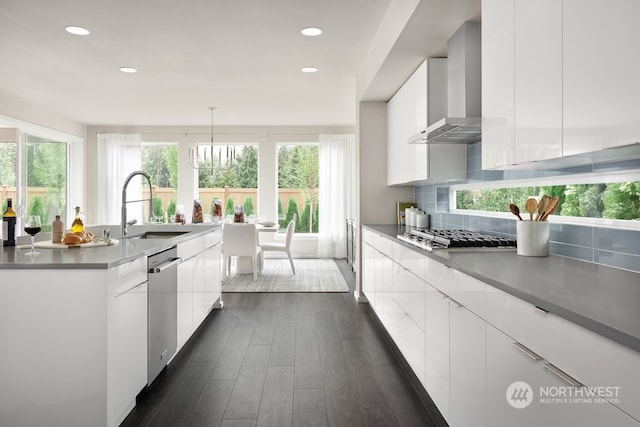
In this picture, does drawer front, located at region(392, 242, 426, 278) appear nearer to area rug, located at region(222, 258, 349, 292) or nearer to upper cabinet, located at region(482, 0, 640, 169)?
upper cabinet, located at region(482, 0, 640, 169)

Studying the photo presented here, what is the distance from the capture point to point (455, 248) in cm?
233

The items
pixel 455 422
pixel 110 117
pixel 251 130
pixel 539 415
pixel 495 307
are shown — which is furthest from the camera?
pixel 251 130

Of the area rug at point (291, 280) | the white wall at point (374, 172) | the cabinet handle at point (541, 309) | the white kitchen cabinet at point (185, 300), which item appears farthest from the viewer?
the area rug at point (291, 280)

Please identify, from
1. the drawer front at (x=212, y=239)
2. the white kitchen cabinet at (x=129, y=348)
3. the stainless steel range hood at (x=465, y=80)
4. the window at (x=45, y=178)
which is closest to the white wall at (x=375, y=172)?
the drawer front at (x=212, y=239)

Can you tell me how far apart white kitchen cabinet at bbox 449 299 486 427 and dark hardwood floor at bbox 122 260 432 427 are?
0.49m

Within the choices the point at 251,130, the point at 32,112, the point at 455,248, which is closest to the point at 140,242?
the point at 455,248

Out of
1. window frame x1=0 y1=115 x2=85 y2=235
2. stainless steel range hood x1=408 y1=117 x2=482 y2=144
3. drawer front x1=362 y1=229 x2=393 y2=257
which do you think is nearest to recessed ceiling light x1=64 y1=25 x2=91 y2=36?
stainless steel range hood x1=408 y1=117 x2=482 y2=144

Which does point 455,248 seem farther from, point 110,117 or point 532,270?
point 110,117

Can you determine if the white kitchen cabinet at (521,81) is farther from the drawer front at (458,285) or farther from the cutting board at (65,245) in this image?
the cutting board at (65,245)

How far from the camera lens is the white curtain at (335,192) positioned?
8.42 meters

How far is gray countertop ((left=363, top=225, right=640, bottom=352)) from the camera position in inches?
36.9

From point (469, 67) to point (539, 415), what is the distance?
221 cm

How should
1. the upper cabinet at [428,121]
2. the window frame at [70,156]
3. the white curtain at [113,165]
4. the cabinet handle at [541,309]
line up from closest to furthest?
the cabinet handle at [541,309] → the upper cabinet at [428,121] → the window frame at [70,156] → the white curtain at [113,165]

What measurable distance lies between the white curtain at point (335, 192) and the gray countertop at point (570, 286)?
6303mm
